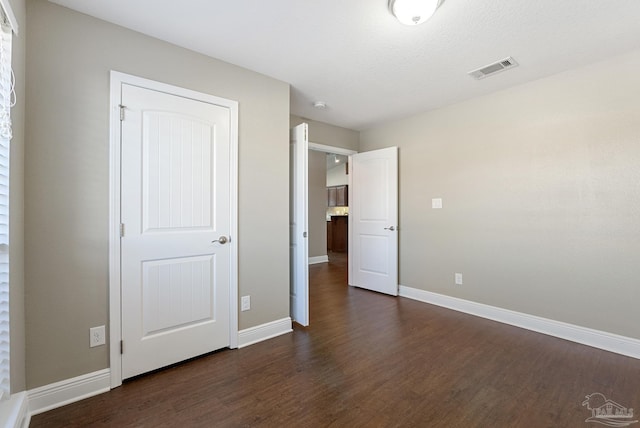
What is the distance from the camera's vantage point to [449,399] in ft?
6.01

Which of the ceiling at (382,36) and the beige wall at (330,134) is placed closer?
the ceiling at (382,36)

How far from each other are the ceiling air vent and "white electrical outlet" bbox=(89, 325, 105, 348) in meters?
3.66

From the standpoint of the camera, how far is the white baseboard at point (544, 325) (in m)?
2.41

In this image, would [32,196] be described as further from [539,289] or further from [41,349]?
[539,289]

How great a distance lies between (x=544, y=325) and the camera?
2.83 metres

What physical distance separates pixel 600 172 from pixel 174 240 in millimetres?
3649

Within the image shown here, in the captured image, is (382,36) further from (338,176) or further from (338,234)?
(338,176)

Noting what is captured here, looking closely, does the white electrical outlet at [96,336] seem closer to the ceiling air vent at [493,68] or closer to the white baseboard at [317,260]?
the ceiling air vent at [493,68]

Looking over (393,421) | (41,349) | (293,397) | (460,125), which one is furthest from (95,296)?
(460,125)

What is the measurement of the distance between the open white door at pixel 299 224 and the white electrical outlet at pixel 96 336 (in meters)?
1.66

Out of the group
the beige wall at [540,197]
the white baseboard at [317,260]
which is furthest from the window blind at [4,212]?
the white baseboard at [317,260]

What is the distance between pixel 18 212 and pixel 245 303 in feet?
5.36

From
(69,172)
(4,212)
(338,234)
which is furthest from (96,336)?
(338,234)

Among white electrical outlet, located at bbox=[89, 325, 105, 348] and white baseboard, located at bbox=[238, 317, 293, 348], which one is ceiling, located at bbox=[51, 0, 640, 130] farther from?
white baseboard, located at bbox=[238, 317, 293, 348]
